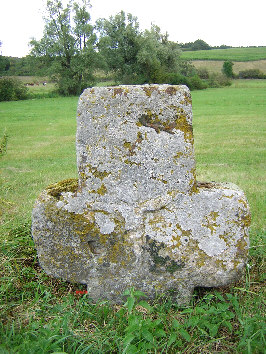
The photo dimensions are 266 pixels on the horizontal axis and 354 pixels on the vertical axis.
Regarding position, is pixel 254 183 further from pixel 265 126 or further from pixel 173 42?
pixel 173 42

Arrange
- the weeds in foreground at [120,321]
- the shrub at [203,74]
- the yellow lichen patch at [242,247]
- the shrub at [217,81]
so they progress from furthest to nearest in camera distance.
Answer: the shrub at [203,74], the shrub at [217,81], the yellow lichen patch at [242,247], the weeds in foreground at [120,321]

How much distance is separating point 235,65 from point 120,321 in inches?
2497

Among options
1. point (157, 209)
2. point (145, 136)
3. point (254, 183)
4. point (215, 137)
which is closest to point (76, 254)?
point (157, 209)

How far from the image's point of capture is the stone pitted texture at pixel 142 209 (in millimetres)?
3064

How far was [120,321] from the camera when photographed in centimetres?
274

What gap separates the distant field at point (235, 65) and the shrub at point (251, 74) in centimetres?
163

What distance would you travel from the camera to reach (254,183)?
22.7 feet

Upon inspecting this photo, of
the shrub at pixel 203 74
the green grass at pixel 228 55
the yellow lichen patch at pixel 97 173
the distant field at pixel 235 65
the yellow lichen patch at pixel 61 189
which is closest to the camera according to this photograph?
the yellow lichen patch at pixel 97 173

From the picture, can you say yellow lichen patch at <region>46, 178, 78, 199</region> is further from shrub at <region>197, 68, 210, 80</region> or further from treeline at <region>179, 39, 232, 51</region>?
treeline at <region>179, 39, 232, 51</region>

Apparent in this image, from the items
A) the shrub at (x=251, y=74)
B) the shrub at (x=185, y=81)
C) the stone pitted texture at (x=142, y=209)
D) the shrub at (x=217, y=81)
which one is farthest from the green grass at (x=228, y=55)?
the stone pitted texture at (x=142, y=209)

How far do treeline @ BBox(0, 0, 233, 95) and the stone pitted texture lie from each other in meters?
38.4

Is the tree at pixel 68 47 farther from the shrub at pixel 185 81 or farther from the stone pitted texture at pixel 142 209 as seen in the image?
the stone pitted texture at pixel 142 209

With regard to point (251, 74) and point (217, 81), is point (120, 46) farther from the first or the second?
point (251, 74)

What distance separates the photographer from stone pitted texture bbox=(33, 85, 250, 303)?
3.06 metres
